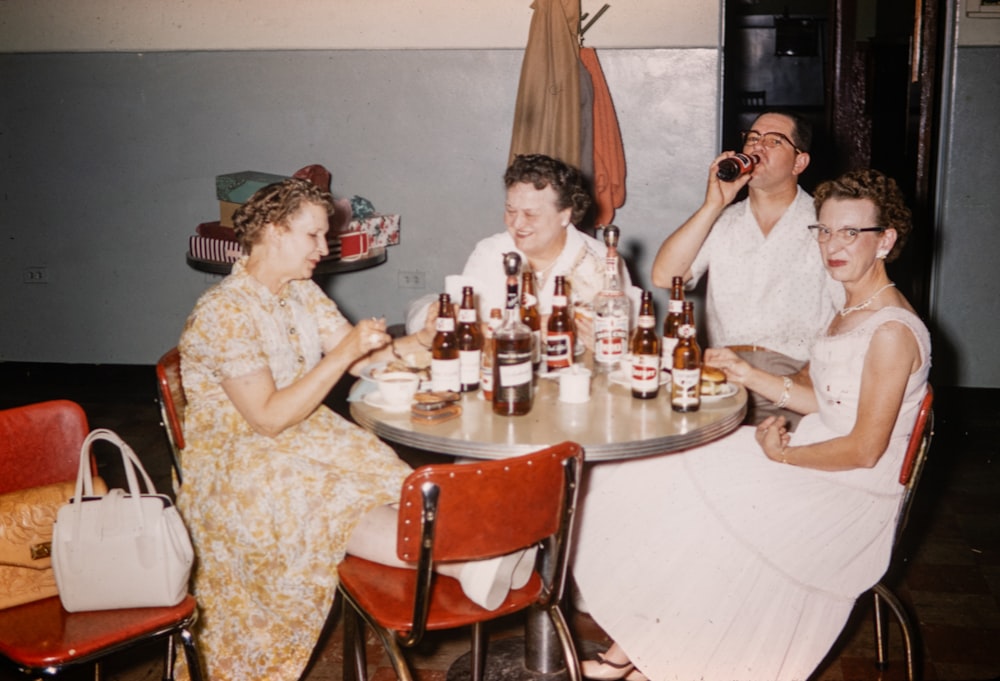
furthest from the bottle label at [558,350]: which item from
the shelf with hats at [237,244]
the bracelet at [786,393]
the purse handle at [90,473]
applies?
the shelf with hats at [237,244]

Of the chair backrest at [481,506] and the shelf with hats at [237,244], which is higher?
the shelf with hats at [237,244]

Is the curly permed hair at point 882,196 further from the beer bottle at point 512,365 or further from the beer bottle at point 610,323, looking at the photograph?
the beer bottle at point 512,365

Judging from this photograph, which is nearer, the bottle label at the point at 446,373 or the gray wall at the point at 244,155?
the bottle label at the point at 446,373

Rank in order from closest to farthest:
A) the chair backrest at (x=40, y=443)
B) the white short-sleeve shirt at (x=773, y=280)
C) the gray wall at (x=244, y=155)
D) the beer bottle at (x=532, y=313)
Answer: the chair backrest at (x=40, y=443) < the beer bottle at (x=532, y=313) < the white short-sleeve shirt at (x=773, y=280) < the gray wall at (x=244, y=155)

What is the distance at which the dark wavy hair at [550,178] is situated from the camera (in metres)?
2.84

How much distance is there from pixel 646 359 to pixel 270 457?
2.98 feet

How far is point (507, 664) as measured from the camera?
8.53ft

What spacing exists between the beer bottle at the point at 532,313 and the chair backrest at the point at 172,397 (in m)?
0.91

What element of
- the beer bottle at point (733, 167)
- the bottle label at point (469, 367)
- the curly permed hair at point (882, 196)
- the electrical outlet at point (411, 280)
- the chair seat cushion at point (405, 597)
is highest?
the beer bottle at point (733, 167)

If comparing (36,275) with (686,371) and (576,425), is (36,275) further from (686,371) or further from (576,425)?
(686,371)

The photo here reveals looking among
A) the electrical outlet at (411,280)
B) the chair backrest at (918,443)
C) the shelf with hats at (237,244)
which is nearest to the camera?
the chair backrest at (918,443)

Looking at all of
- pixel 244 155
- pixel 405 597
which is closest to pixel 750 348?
pixel 405 597

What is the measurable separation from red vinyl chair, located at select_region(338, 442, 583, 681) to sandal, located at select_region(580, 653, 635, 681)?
0.47 metres

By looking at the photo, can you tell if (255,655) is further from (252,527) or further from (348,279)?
(348,279)
